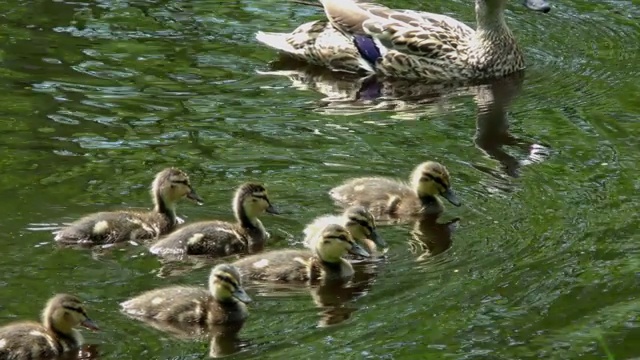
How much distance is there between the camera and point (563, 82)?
35.0 ft

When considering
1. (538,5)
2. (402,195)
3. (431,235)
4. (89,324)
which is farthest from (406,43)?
(89,324)

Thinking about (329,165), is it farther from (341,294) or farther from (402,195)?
(341,294)

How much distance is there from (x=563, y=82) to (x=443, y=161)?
1.89m

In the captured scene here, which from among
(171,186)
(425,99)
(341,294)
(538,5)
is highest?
(538,5)

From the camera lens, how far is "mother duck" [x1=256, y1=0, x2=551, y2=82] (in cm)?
1090

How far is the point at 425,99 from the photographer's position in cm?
1047

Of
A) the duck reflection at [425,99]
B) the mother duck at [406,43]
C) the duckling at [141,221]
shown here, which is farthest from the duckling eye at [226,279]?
the mother duck at [406,43]

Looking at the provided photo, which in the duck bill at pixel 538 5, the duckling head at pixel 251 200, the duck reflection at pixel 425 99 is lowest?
the duck reflection at pixel 425 99

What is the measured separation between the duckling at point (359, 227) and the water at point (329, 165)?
5.7 inches

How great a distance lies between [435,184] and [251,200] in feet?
3.34

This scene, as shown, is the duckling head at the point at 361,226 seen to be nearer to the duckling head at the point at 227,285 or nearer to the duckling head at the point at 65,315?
the duckling head at the point at 227,285

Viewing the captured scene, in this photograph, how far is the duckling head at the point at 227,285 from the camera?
705 cm

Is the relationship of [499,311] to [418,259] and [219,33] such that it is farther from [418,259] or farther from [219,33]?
[219,33]

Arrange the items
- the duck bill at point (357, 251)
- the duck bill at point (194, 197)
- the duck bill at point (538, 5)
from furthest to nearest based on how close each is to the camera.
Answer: the duck bill at point (538, 5) → the duck bill at point (194, 197) → the duck bill at point (357, 251)
